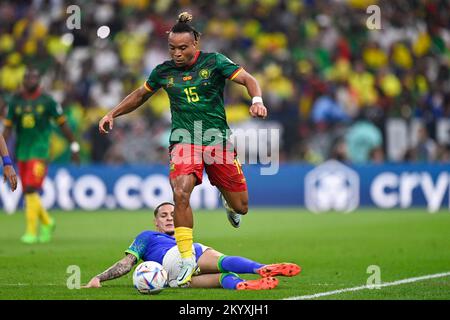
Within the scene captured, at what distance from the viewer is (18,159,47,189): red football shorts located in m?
17.0

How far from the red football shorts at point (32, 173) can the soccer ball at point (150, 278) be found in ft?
24.4

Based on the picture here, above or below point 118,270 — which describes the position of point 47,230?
above

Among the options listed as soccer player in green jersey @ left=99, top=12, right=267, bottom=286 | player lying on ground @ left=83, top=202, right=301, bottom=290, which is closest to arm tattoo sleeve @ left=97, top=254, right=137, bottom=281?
player lying on ground @ left=83, top=202, right=301, bottom=290

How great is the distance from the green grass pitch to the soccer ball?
3.8 inches

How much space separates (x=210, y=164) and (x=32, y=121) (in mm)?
6757

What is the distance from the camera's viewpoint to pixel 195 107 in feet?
36.3

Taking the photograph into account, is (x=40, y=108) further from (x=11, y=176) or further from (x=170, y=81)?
(x=170, y=81)

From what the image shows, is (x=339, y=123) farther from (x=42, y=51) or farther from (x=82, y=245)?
(x=82, y=245)

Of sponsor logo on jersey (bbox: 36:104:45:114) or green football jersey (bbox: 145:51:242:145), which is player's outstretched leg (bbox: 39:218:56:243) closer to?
sponsor logo on jersey (bbox: 36:104:45:114)

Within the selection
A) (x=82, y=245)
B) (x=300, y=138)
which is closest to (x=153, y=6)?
(x=300, y=138)

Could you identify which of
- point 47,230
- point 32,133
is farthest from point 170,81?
point 47,230

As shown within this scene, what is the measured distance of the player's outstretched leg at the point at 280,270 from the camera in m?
9.84

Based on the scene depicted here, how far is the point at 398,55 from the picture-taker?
90.8 ft

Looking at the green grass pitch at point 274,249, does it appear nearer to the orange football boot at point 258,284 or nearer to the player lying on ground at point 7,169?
the orange football boot at point 258,284
